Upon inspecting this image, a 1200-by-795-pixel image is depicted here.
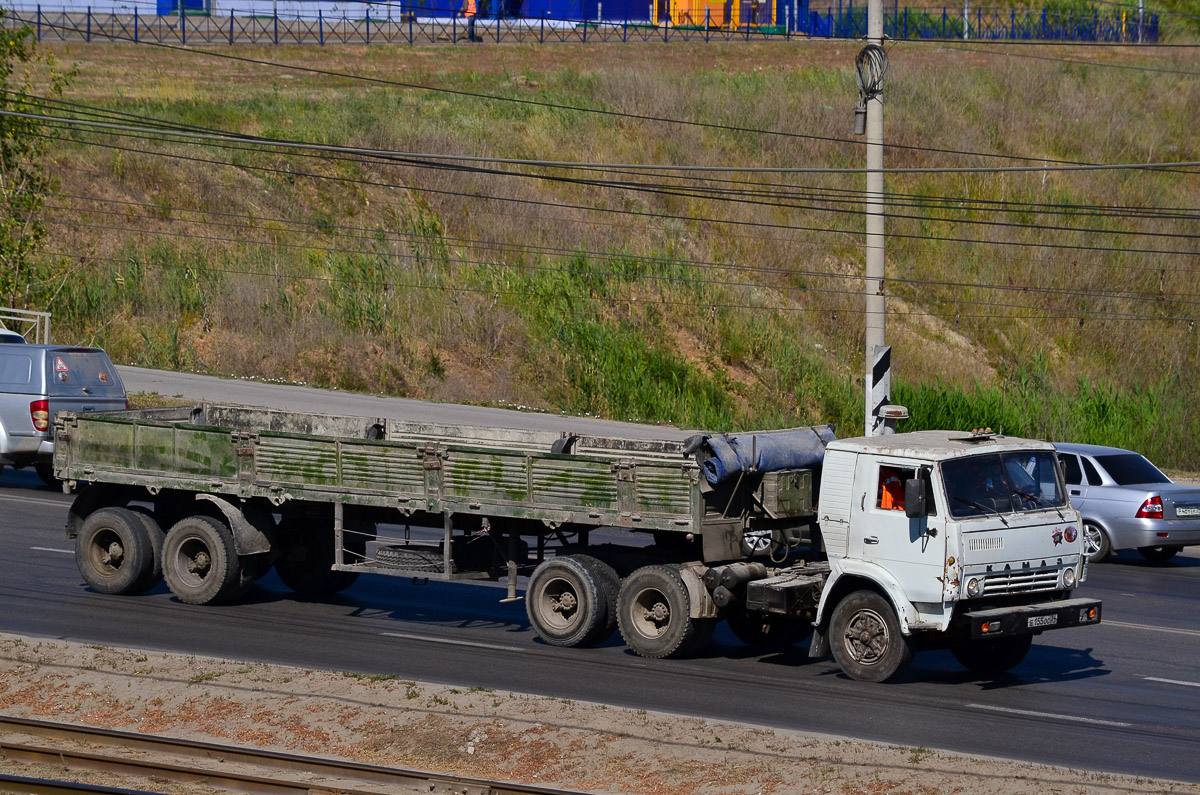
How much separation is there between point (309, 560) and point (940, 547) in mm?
7303

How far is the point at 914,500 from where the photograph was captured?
34.8 feet

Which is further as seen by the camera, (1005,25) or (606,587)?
(1005,25)

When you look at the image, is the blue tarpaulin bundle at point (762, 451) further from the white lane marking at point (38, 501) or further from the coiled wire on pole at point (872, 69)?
the white lane marking at point (38, 501)

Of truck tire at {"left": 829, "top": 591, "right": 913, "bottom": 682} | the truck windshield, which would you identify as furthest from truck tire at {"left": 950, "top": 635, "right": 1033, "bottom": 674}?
the truck windshield

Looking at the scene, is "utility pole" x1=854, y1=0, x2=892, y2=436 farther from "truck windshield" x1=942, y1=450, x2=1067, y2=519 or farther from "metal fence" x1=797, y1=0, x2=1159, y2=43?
"metal fence" x1=797, y1=0, x2=1159, y2=43

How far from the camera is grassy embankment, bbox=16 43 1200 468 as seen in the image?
3716cm

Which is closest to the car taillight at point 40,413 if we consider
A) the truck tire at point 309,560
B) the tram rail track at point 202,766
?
the truck tire at point 309,560

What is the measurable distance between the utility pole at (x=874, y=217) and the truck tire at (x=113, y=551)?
9405 mm

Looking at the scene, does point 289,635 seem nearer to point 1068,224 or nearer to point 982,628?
point 982,628

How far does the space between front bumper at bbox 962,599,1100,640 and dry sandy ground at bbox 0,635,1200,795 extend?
1.99 meters

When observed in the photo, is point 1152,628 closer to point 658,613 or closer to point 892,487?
point 892,487

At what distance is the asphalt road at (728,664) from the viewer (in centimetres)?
978

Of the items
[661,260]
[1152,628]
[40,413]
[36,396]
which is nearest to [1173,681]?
[1152,628]

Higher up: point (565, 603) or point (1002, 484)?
point (1002, 484)
